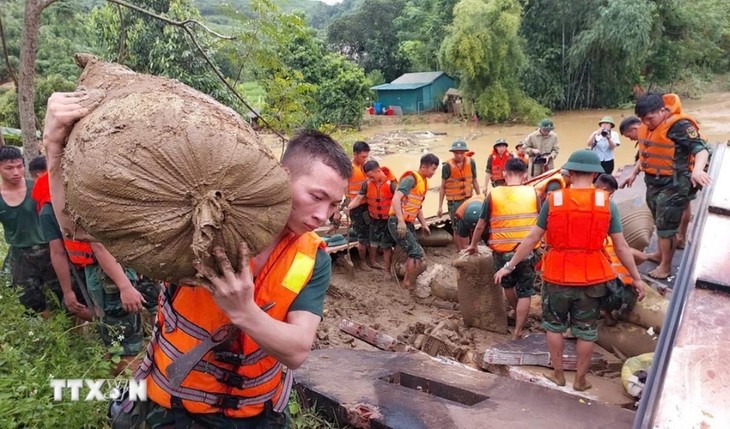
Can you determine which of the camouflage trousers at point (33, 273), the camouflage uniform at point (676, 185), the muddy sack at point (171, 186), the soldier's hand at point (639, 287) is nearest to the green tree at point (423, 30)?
the camouflage uniform at point (676, 185)

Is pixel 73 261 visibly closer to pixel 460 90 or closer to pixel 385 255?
pixel 385 255

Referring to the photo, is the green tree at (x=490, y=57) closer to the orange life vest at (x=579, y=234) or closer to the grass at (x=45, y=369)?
the orange life vest at (x=579, y=234)

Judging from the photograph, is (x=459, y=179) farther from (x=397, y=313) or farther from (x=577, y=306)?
(x=577, y=306)

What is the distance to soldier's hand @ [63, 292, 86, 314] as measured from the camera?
3.69 meters

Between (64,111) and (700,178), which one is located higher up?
(64,111)

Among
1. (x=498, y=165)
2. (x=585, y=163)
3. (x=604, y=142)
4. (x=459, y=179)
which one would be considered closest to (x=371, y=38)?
(x=498, y=165)

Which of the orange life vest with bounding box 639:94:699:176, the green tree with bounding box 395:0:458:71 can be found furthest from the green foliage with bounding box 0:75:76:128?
the green tree with bounding box 395:0:458:71

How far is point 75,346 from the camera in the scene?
3205mm

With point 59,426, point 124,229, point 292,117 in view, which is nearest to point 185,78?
point 292,117

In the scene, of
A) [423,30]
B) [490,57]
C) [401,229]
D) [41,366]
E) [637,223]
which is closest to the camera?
[41,366]

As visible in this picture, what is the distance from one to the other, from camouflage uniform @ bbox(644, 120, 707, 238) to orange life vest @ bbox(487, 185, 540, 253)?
3.93ft

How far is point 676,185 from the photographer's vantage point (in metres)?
5.03

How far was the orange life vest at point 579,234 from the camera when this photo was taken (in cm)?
377

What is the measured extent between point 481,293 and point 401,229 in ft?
4.62
